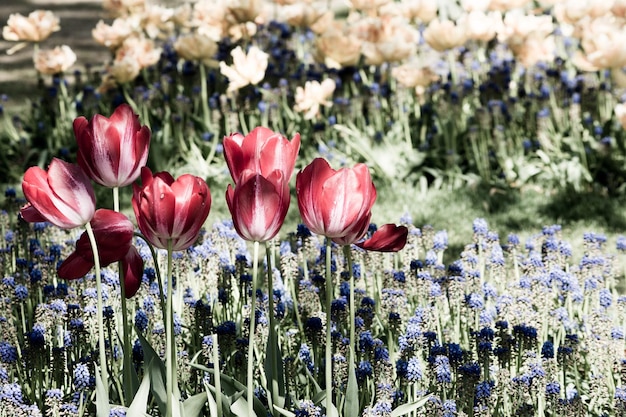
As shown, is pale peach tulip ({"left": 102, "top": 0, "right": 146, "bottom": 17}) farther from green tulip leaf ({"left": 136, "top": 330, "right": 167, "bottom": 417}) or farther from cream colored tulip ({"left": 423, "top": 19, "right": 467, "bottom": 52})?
green tulip leaf ({"left": 136, "top": 330, "right": 167, "bottom": 417})

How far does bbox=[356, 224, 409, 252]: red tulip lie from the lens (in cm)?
209

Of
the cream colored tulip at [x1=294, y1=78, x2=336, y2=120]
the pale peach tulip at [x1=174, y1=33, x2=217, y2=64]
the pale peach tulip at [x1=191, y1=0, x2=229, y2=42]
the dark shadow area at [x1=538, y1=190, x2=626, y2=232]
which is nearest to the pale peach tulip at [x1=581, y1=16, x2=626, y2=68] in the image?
the dark shadow area at [x1=538, y1=190, x2=626, y2=232]

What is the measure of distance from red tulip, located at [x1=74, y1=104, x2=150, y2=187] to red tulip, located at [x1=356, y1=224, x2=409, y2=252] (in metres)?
0.57

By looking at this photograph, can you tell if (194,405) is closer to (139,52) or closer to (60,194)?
(60,194)

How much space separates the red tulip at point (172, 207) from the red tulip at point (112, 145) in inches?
8.0

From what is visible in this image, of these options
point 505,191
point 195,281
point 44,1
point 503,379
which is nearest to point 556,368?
point 503,379

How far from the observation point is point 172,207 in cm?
189

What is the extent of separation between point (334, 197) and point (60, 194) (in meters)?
0.58

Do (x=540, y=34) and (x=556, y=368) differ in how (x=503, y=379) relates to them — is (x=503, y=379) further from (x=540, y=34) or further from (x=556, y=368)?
(x=540, y=34)

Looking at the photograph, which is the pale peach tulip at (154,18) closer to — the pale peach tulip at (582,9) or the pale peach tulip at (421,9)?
the pale peach tulip at (421,9)

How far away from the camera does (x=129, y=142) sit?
7.03ft

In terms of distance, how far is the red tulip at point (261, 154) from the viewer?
6.68 feet

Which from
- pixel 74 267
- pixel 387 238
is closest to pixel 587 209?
pixel 387 238

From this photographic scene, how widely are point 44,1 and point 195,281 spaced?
914 centimetres
